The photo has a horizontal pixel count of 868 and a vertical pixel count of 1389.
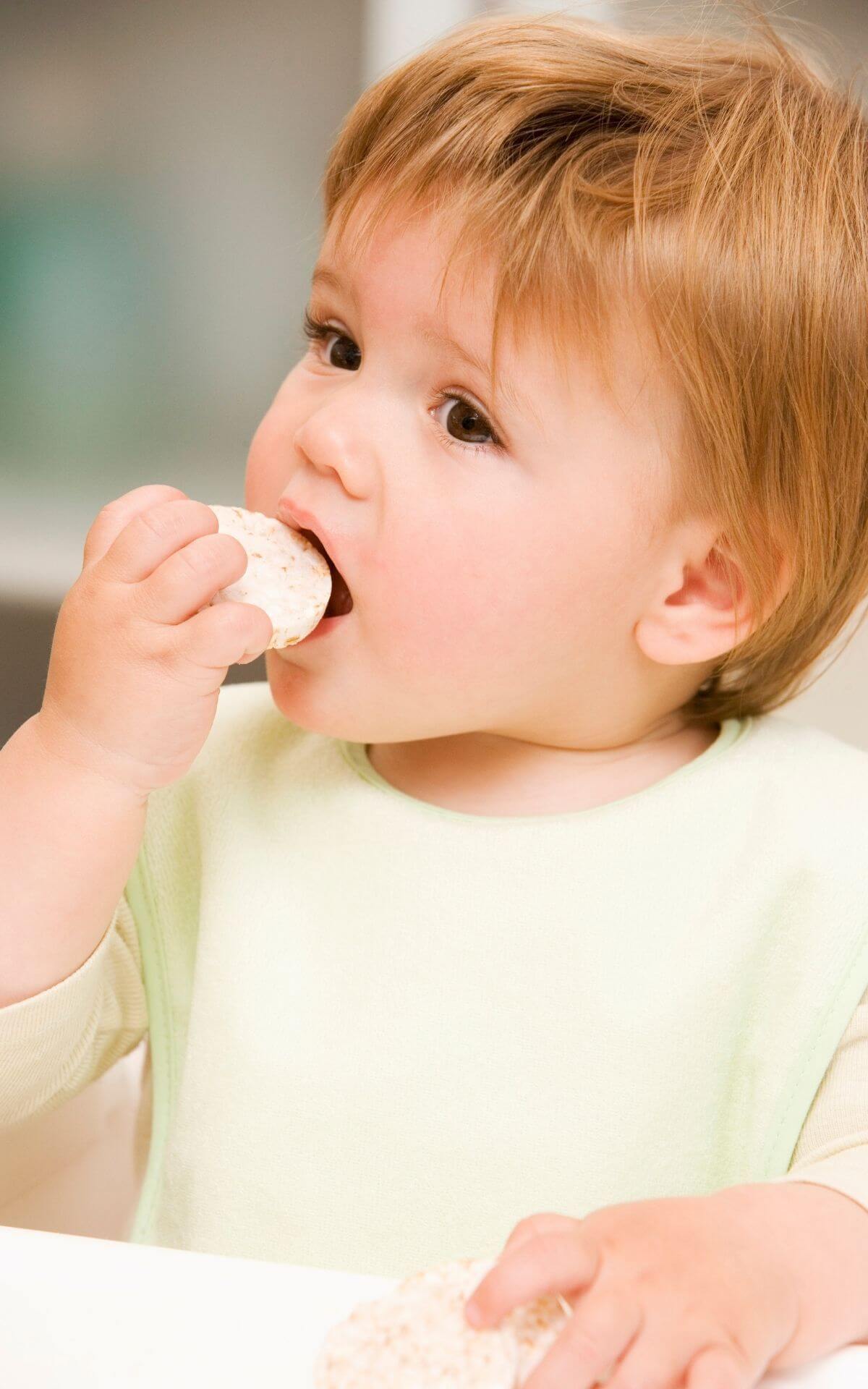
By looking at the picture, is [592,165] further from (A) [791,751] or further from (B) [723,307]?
(A) [791,751]

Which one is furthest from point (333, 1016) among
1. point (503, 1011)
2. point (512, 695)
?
point (512, 695)

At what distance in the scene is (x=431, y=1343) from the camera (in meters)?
0.47

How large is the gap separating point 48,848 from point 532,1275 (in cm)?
37

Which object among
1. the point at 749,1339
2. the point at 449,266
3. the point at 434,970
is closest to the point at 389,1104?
the point at 434,970

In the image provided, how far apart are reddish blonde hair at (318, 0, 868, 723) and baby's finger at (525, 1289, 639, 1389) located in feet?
1.44

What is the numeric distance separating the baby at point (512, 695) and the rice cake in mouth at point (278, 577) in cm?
1

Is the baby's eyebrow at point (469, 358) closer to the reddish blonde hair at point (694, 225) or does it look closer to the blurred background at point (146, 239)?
the reddish blonde hair at point (694, 225)

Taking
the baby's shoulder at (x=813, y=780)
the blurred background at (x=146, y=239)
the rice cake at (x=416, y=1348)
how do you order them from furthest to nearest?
the blurred background at (x=146, y=239), the baby's shoulder at (x=813, y=780), the rice cake at (x=416, y=1348)

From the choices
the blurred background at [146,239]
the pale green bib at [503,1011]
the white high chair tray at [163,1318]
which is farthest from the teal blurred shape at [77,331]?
the white high chair tray at [163,1318]

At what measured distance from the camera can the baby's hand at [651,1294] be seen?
1.57ft

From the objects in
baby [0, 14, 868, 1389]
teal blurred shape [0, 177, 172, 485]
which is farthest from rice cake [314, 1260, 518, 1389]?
teal blurred shape [0, 177, 172, 485]

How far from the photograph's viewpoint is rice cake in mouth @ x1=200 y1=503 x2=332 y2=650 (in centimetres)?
73

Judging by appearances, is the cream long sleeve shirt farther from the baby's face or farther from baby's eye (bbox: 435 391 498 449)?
baby's eye (bbox: 435 391 498 449)

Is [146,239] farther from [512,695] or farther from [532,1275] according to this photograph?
[532,1275]
